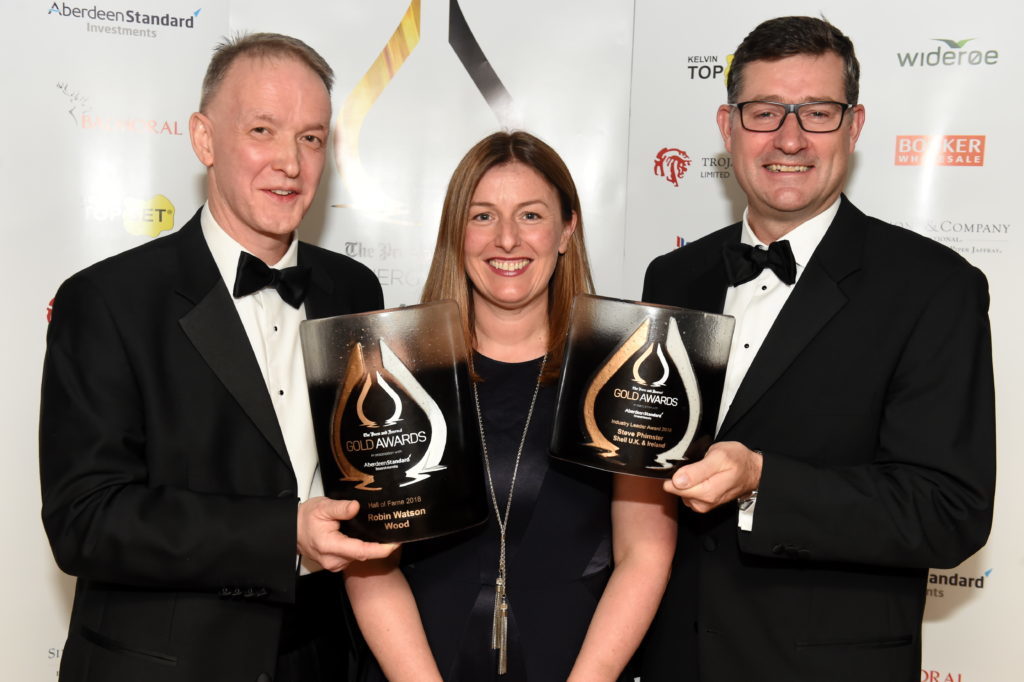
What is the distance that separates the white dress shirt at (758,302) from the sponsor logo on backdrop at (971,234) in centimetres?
128

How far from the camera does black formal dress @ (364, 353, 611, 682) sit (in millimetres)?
2055

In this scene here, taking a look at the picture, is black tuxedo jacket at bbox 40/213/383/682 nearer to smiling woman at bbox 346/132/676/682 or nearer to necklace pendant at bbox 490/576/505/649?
smiling woman at bbox 346/132/676/682

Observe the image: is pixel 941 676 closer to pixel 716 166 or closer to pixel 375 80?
pixel 716 166

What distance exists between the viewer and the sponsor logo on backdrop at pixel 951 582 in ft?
10.9

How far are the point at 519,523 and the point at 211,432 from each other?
0.75m

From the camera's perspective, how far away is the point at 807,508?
6.28 ft

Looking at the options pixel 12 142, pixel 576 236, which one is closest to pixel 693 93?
pixel 576 236

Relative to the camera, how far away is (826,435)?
210 cm

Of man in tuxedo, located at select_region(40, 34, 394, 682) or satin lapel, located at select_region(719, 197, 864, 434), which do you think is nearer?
man in tuxedo, located at select_region(40, 34, 394, 682)

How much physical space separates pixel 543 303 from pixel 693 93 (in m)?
1.68

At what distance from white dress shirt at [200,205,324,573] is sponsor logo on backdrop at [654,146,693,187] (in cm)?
202

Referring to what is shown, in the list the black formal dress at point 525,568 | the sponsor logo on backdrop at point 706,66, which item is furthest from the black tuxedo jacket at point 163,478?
the sponsor logo on backdrop at point 706,66

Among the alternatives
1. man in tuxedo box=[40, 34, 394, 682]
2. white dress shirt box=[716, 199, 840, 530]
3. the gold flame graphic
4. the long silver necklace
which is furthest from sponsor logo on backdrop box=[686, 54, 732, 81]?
the long silver necklace

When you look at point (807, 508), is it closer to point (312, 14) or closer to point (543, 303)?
point (543, 303)
